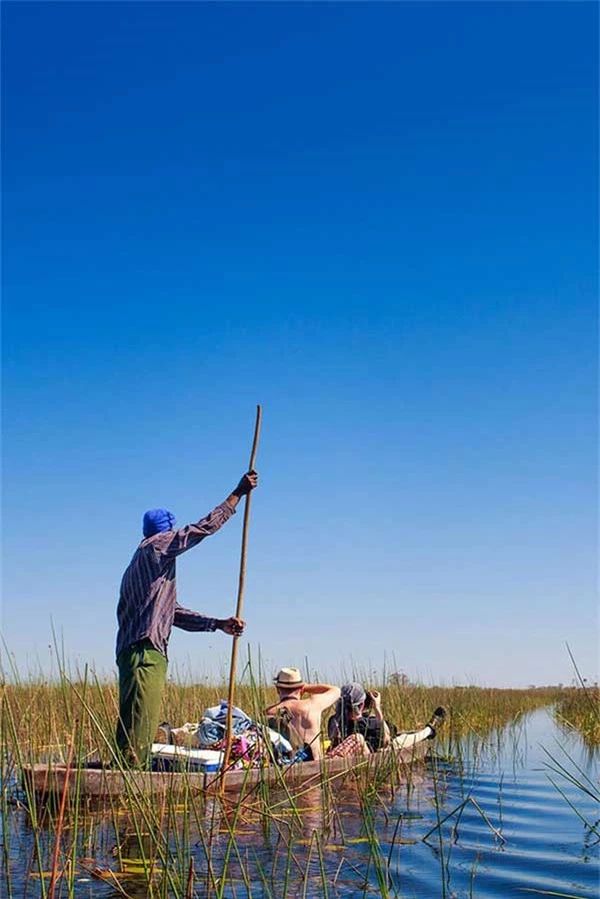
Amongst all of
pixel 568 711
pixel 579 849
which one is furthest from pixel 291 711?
pixel 568 711

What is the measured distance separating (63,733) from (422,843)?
6.08m

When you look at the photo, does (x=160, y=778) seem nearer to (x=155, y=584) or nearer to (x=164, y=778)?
(x=164, y=778)

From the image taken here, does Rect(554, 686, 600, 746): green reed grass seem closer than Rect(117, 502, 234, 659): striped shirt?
No

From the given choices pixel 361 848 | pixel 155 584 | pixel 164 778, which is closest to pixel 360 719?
pixel 164 778

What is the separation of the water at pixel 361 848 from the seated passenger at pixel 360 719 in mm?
798

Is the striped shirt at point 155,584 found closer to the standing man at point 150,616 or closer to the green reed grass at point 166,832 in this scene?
the standing man at point 150,616

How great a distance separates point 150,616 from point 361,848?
8.68ft

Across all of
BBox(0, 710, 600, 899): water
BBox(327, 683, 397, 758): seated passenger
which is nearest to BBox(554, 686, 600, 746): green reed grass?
BBox(327, 683, 397, 758): seated passenger

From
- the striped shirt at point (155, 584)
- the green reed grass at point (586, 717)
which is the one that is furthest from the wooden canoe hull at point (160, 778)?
the green reed grass at point (586, 717)

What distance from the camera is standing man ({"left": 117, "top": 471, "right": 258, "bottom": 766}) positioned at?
7.98m

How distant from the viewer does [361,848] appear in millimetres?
6574

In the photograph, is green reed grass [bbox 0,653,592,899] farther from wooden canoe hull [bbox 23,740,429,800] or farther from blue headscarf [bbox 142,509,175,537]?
blue headscarf [bbox 142,509,175,537]

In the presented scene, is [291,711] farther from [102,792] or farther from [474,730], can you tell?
[474,730]

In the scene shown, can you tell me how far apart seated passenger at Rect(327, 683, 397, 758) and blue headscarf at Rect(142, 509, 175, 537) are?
3328 millimetres
